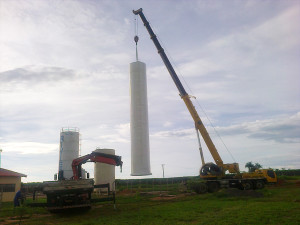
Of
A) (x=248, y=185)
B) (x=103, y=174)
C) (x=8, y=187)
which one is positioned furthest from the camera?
(x=103, y=174)

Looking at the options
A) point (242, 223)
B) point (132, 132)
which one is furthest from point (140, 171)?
point (242, 223)

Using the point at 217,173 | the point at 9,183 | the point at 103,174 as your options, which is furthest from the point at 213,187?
the point at 9,183

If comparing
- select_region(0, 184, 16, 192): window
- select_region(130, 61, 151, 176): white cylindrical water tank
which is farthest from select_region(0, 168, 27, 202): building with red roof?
select_region(130, 61, 151, 176): white cylindrical water tank

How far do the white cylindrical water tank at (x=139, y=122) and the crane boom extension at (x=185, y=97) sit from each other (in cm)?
404

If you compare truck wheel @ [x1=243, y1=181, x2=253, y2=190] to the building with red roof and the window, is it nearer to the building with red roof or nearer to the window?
the building with red roof

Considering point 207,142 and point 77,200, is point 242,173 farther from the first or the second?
point 77,200

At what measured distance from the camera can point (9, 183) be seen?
3156 cm

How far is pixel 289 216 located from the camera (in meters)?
12.6

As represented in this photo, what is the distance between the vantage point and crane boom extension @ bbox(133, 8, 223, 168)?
29.1 meters

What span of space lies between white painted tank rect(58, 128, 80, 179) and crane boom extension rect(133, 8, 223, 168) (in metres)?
12.7

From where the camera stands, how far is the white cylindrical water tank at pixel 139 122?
83.4 feet

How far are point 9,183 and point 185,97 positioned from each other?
2267cm

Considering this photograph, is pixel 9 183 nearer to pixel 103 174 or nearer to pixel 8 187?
pixel 8 187

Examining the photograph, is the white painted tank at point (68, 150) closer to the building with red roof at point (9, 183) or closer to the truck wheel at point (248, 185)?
the building with red roof at point (9, 183)
